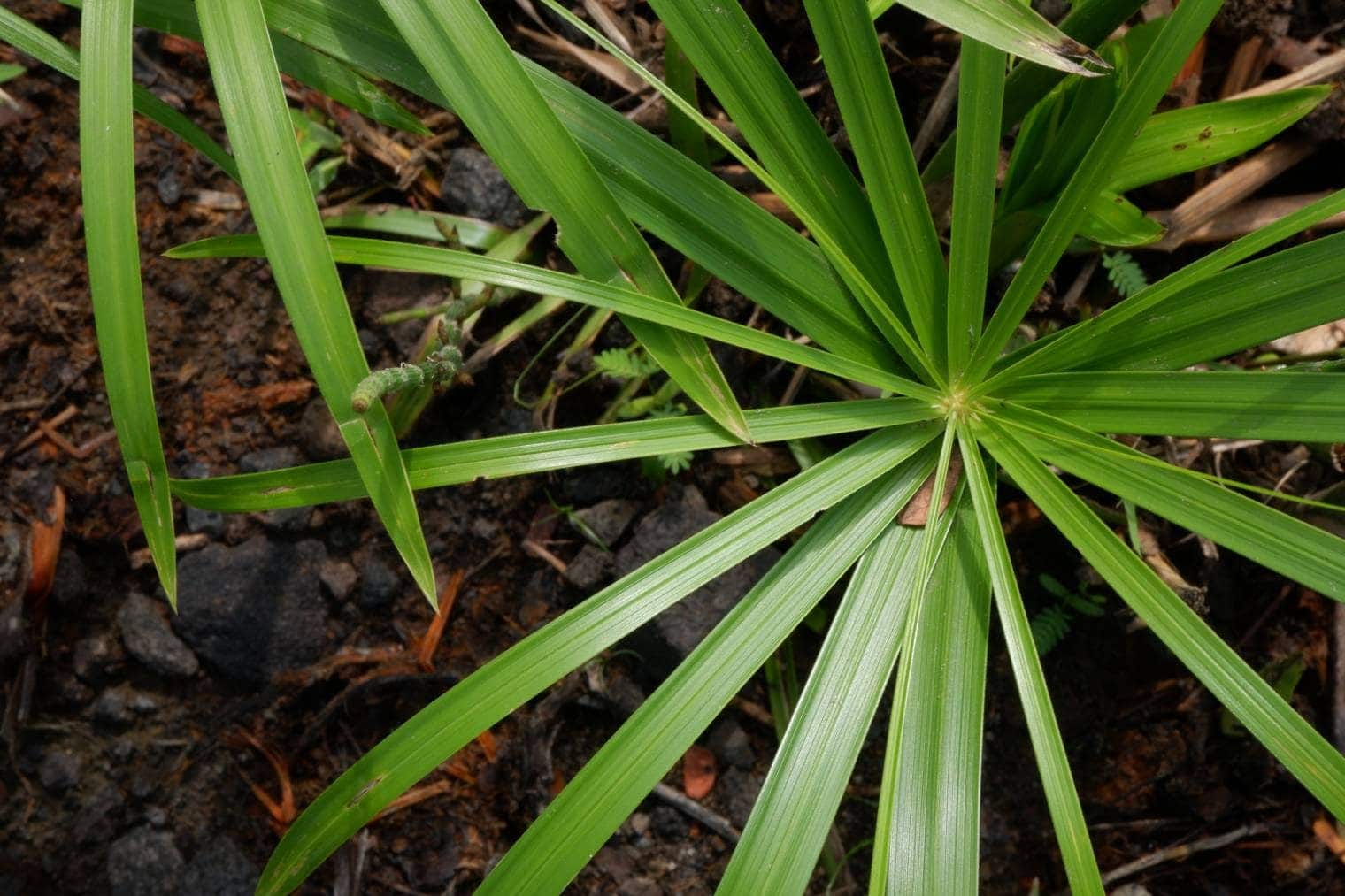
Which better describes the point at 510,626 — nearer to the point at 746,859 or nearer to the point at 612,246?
the point at 746,859

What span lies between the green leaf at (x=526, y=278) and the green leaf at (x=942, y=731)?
1.13 feet

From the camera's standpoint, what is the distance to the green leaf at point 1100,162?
2.75ft

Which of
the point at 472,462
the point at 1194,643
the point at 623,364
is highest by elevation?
the point at 623,364

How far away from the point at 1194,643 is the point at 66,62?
1514 mm

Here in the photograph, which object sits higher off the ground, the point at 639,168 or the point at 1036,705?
the point at 639,168

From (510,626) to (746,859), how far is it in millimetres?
602

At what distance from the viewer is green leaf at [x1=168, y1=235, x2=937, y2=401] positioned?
3.05 ft

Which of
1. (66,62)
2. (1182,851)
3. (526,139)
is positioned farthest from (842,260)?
(1182,851)

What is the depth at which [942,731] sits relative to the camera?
3.29 ft

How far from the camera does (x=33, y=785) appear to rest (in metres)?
1.38

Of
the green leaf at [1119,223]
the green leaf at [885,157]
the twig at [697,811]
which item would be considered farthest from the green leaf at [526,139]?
the twig at [697,811]

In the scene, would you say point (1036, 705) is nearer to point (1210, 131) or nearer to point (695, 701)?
point (695, 701)

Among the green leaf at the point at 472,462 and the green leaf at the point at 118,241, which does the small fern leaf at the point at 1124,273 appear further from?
the green leaf at the point at 118,241

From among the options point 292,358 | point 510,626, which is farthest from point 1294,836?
point 292,358
